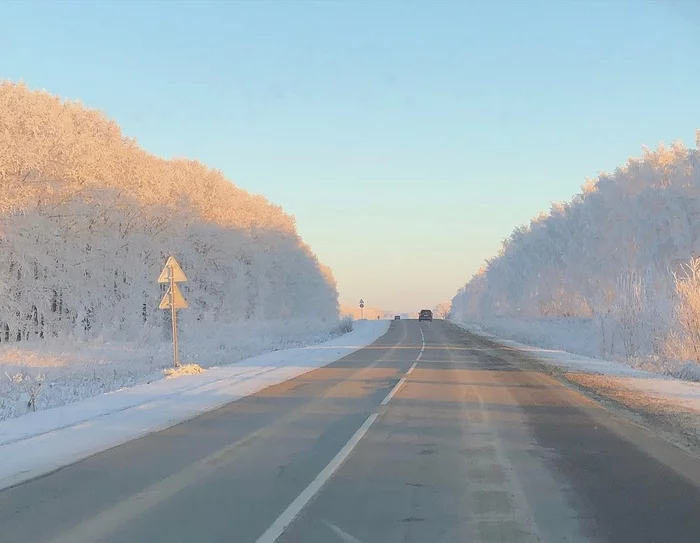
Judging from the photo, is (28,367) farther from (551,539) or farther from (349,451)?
(551,539)

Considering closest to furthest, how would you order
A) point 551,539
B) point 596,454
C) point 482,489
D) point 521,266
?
point 551,539
point 482,489
point 596,454
point 521,266

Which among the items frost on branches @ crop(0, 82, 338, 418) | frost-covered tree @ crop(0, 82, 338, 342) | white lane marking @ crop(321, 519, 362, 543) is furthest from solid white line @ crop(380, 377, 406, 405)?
frost-covered tree @ crop(0, 82, 338, 342)

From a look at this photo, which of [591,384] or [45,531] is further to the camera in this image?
[591,384]

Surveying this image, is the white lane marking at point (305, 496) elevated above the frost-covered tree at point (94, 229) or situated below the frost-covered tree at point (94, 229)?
below

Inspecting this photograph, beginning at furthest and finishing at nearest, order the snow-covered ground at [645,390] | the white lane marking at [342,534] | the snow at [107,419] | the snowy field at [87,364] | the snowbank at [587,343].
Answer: the snowbank at [587,343] → the snowy field at [87,364] → the snow-covered ground at [645,390] → the snow at [107,419] → the white lane marking at [342,534]

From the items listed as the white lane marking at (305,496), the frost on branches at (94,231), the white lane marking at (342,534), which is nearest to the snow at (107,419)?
the white lane marking at (305,496)

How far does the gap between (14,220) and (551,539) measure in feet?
93.2

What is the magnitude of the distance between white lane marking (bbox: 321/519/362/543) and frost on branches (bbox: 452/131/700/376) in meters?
17.5

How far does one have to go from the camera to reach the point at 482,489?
A: 7.28 meters

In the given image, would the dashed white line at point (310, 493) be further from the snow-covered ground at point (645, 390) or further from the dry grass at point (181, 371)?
the dry grass at point (181, 371)

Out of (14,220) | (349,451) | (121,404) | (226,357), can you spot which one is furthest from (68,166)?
(349,451)

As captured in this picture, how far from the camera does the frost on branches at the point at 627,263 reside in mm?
23891

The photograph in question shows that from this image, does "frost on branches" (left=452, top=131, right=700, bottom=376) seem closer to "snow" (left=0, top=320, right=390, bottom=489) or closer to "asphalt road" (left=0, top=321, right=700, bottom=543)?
"asphalt road" (left=0, top=321, right=700, bottom=543)

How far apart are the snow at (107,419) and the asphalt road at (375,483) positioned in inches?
20.0
